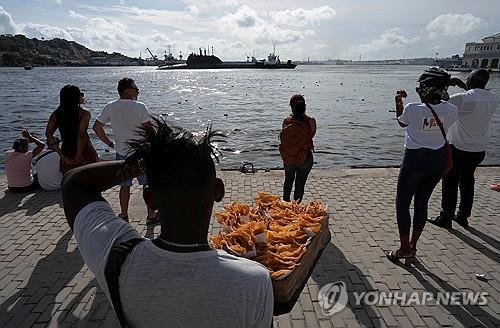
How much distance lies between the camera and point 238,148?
15.6m

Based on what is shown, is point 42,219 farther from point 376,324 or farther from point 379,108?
point 379,108

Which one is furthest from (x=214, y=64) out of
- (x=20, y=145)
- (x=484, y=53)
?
(x=20, y=145)

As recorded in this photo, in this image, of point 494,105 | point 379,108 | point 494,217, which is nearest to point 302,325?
point 494,105

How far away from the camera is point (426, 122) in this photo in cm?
397

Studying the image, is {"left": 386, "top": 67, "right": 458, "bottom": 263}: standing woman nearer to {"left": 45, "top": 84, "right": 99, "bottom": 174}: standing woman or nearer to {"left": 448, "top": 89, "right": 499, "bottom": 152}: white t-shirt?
{"left": 448, "top": 89, "right": 499, "bottom": 152}: white t-shirt

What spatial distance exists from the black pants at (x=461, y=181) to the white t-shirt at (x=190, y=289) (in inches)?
198

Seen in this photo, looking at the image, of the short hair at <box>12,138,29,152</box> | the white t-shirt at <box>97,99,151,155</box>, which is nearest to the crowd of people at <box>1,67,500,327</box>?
the white t-shirt at <box>97,99,151,155</box>

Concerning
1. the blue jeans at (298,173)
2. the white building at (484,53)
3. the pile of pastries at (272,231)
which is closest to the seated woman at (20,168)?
the blue jeans at (298,173)

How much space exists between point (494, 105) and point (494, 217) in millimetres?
2123

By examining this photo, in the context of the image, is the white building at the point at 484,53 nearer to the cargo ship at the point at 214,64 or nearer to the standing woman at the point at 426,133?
the cargo ship at the point at 214,64

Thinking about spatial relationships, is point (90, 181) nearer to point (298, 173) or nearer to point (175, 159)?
point (175, 159)

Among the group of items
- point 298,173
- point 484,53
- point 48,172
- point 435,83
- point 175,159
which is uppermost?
point 484,53

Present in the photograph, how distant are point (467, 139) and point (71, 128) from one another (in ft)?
18.0

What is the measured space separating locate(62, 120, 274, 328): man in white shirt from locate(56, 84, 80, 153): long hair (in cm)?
373
